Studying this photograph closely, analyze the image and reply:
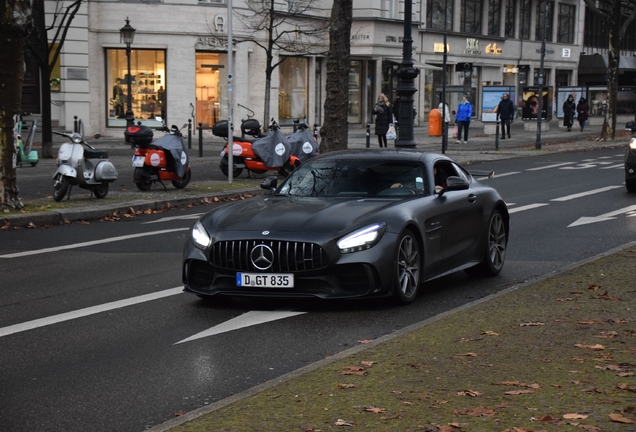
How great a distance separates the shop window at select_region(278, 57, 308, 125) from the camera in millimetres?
51688

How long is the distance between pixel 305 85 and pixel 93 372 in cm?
4689

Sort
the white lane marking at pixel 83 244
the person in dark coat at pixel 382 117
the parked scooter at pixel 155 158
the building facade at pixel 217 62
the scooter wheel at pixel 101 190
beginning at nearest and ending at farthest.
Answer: the white lane marking at pixel 83 244, the scooter wheel at pixel 101 190, the parked scooter at pixel 155 158, the person in dark coat at pixel 382 117, the building facade at pixel 217 62

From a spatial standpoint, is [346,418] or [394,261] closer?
[346,418]

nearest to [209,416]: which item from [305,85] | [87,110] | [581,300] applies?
[581,300]

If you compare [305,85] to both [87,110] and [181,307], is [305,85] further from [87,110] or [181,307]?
[181,307]

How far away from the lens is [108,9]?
4372cm

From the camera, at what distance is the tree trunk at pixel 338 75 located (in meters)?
26.3

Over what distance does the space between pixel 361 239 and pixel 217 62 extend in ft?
128

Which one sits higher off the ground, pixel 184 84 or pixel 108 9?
pixel 108 9

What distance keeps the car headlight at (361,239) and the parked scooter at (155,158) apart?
12.3 meters

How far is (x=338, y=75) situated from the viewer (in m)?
26.5

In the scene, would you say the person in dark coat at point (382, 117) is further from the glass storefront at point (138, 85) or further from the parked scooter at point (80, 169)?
the parked scooter at point (80, 169)

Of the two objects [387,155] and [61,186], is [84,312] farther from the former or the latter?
[61,186]

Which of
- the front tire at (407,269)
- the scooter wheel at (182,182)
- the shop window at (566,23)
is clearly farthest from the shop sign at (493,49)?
the front tire at (407,269)
